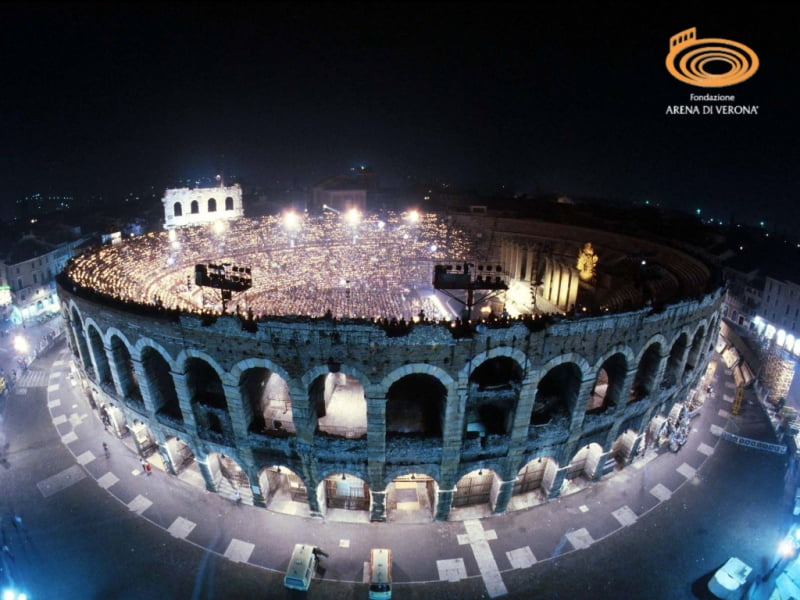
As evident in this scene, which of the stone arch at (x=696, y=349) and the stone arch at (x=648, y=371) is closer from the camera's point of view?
the stone arch at (x=648, y=371)

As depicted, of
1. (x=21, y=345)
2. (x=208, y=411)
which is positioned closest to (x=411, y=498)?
(x=208, y=411)

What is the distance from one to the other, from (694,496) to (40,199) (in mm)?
148235

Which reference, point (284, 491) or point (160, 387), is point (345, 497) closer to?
point (284, 491)

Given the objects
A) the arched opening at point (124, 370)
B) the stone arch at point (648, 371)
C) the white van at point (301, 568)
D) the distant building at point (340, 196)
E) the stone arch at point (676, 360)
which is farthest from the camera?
the distant building at point (340, 196)

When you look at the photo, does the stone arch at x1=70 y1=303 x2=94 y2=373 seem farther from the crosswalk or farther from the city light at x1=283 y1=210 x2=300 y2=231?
the city light at x1=283 y1=210 x2=300 y2=231

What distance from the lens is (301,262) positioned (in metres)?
49.9

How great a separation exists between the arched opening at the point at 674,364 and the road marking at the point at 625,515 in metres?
7.27

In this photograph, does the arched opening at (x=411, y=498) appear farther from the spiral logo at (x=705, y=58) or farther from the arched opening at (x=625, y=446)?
the spiral logo at (x=705, y=58)

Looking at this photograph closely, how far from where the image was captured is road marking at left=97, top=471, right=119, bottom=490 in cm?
2312

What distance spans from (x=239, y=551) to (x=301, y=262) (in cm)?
3469

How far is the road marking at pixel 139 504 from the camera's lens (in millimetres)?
21562

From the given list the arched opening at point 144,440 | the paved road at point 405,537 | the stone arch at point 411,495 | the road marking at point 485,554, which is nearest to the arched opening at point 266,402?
the paved road at point 405,537

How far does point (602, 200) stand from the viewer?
10550cm

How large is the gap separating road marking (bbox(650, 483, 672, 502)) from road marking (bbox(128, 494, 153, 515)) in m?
26.7
